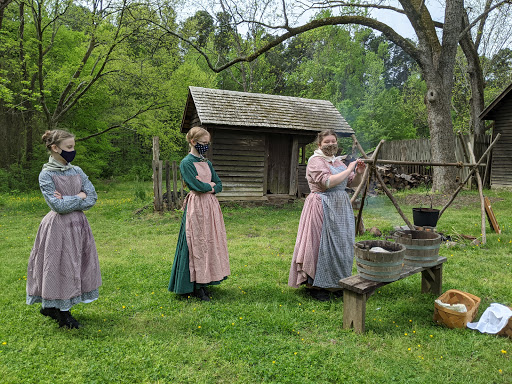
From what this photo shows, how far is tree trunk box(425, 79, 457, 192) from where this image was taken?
12.0m

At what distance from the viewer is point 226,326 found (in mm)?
3580

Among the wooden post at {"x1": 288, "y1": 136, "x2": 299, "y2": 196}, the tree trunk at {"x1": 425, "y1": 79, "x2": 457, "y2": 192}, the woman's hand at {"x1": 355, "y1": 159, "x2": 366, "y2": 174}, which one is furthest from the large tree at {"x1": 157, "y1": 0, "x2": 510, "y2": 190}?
the woman's hand at {"x1": 355, "y1": 159, "x2": 366, "y2": 174}

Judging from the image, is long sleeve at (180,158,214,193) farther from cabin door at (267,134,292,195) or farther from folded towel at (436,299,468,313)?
cabin door at (267,134,292,195)

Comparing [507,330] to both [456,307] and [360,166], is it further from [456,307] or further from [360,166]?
[360,166]

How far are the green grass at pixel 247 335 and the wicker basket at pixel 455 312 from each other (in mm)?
113

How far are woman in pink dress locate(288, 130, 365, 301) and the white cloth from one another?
1.37 m

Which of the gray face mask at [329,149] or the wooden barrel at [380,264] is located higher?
the gray face mask at [329,149]

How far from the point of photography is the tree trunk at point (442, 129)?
1205 centimetres

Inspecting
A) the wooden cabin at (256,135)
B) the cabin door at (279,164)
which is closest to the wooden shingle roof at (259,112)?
the wooden cabin at (256,135)

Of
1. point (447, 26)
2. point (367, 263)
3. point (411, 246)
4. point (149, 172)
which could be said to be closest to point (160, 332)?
point (367, 263)

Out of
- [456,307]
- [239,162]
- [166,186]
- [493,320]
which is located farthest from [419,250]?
[239,162]

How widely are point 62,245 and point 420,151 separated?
1643 cm

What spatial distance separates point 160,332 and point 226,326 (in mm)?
654

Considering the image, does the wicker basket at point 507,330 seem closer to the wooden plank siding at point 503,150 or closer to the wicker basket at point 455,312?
the wicker basket at point 455,312
